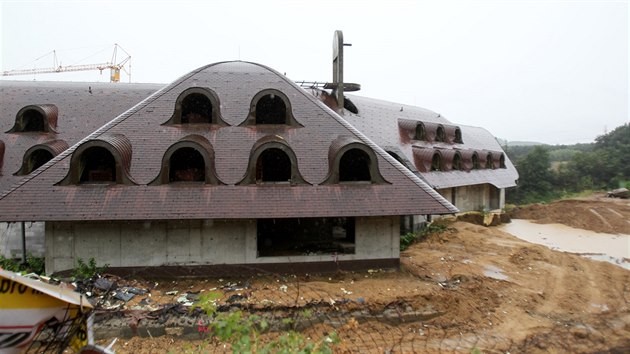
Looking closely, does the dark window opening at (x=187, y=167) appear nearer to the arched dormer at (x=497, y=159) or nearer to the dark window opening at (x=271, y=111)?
the dark window opening at (x=271, y=111)

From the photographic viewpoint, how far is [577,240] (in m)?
24.1

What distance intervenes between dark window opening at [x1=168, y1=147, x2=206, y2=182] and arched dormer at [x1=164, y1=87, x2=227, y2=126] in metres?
1.45

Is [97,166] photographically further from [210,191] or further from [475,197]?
[475,197]

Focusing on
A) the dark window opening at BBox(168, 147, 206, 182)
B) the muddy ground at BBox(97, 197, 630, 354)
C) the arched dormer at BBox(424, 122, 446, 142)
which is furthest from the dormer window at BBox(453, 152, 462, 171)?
the dark window opening at BBox(168, 147, 206, 182)

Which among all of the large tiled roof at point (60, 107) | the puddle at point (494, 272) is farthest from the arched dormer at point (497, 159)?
the large tiled roof at point (60, 107)

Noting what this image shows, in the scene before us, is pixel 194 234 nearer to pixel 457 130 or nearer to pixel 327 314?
pixel 327 314

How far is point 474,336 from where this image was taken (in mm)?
10422

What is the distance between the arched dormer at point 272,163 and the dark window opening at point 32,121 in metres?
12.4

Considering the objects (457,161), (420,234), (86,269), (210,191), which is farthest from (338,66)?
(86,269)

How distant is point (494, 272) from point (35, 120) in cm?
2359

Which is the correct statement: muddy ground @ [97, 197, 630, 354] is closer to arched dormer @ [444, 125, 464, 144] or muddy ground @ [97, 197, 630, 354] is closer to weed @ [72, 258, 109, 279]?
weed @ [72, 258, 109, 279]

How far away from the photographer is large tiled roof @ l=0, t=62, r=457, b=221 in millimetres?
12648

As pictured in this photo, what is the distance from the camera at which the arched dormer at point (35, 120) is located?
18609mm

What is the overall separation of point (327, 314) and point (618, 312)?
9915 mm
